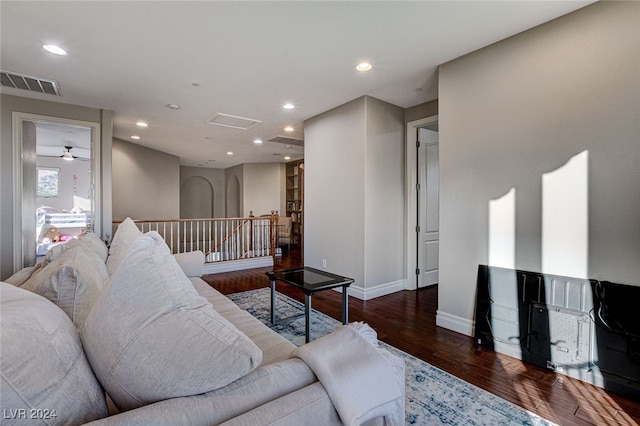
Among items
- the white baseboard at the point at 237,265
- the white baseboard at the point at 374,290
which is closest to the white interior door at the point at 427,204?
the white baseboard at the point at 374,290

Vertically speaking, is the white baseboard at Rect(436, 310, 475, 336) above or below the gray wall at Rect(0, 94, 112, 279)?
below

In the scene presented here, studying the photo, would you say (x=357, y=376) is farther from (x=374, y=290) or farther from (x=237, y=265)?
(x=237, y=265)

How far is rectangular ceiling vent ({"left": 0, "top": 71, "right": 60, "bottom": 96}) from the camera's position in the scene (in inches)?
120

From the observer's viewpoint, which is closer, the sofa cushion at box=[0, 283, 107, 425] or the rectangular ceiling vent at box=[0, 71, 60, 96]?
the sofa cushion at box=[0, 283, 107, 425]

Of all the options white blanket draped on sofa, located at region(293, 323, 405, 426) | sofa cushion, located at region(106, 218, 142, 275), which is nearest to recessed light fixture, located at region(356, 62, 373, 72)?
sofa cushion, located at region(106, 218, 142, 275)

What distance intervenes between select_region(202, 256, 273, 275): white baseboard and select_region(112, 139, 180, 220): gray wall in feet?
9.17

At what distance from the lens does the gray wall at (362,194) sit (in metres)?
3.80

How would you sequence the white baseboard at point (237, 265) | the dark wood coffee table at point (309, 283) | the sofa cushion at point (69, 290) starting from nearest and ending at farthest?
1. the sofa cushion at point (69, 290)
2. the dark wood coffee table at point (309, 283)
3. the white baseboard at point (237, 265)

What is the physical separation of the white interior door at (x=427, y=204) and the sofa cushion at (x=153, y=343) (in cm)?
380

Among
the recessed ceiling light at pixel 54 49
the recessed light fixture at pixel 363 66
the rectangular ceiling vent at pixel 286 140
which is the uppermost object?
the rectangular ceiling vent at pixel 286 140

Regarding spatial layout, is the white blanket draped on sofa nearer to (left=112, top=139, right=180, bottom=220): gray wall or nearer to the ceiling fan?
the ceiling fan

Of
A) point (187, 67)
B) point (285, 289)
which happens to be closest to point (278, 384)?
point (187, 67)

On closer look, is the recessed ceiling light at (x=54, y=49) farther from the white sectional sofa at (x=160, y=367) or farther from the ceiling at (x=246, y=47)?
the white sectional sofa at (x=160, y=367)

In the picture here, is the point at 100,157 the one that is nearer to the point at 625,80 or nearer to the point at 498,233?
the point at 498,233
